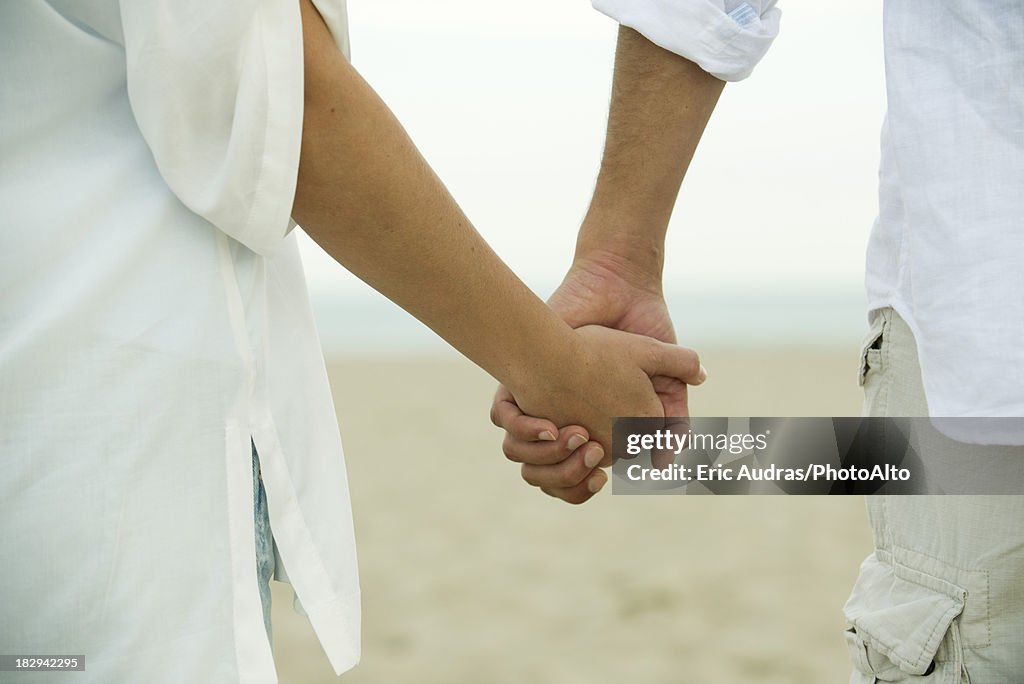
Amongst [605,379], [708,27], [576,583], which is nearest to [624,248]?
[605,379]

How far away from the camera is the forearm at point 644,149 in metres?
1.72

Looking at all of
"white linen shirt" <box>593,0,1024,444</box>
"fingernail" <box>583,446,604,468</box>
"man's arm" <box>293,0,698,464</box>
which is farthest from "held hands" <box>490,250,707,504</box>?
"white linen shirt" <box>593,0,1024,444</box>

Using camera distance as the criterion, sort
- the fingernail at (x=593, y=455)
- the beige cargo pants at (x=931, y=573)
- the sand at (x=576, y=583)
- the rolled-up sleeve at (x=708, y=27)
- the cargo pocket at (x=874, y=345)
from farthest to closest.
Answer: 1. the sand at (x=576, y=583)
2. the fingernail at (x=593, y=455)
3. the rolled-up sleeve at (x=708, y=27)
4. the cargo pocket at (x=874, y=345)
5. the beige cargo pants at (x=931, y=573)

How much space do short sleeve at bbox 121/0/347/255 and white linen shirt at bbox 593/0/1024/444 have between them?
0.66m

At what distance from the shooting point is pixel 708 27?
1603 mm

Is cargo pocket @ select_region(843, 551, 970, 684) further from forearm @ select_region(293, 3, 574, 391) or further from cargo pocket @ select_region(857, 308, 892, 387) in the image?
forearm @ select_region(293, 3, 574, 391)

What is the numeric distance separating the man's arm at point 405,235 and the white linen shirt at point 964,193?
0.50 m

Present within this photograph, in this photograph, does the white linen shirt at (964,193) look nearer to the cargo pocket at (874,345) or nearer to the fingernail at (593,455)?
the cargo pocket at (874,345)

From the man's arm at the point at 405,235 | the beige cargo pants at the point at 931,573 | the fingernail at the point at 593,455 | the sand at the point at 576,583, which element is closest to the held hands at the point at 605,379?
the fingernail at the point at 593,455

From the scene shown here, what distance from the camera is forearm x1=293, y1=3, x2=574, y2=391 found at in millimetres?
968

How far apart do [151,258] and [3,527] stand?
0.83 feet

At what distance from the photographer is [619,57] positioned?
176 centimetres

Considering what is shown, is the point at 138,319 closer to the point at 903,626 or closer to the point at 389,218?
the point at 389,218

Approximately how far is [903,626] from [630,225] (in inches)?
35.0
